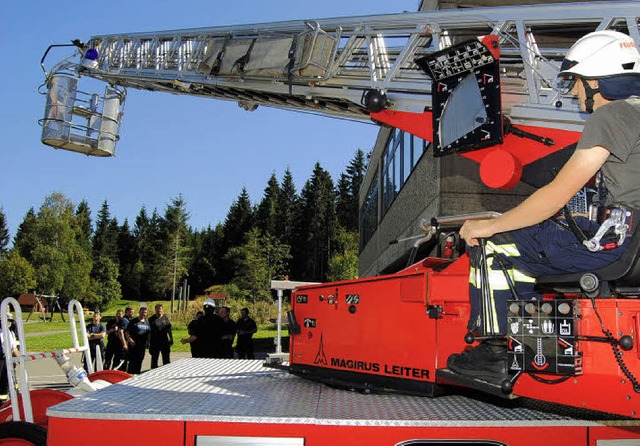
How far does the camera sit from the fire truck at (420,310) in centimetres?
278

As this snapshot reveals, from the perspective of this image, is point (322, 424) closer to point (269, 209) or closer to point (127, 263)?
point (269, 209)

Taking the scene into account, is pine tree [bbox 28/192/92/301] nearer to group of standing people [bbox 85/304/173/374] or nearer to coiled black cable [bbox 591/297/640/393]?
group of standing people [bbox 85/304/173/374]

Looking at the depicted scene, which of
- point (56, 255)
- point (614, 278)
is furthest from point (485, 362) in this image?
point (56, 255)

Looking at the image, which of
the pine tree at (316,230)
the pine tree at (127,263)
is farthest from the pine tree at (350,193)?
the pine tree at (127,263)

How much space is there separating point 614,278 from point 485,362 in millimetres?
803

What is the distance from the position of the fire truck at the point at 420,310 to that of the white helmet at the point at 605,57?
85cm

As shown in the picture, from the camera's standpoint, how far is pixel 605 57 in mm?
2814

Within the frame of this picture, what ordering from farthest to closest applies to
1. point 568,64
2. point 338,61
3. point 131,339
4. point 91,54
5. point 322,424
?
point 131,339
point 91,54
point 338,61
point 322,424
point 568,64

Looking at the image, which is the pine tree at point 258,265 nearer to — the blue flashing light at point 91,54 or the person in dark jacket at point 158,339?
the person in dark jacket at point 158,339

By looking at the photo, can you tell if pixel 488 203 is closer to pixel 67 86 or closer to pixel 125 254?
pixel 67 86

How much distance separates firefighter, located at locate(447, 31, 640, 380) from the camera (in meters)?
2.63

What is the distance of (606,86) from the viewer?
2.85 meters

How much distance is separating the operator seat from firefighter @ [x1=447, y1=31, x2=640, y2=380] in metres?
0.03

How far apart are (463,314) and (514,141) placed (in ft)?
6.78
